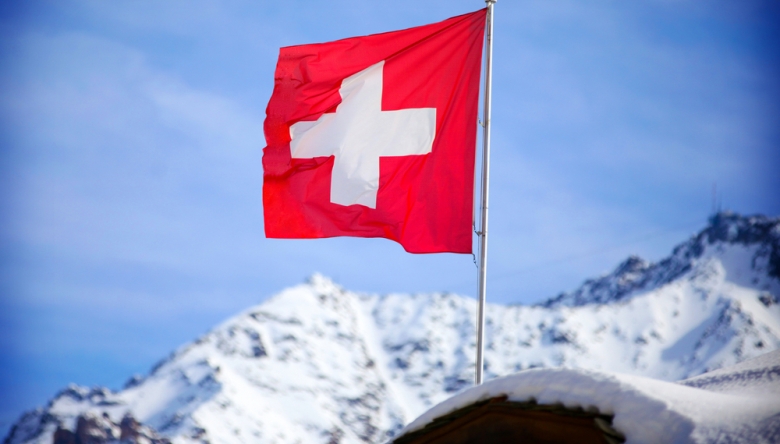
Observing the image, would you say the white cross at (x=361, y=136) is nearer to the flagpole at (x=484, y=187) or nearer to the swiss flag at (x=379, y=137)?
the swiss flag at (x=379, y=137)

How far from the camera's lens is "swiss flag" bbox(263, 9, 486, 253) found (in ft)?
36.0

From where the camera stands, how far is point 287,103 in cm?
1192

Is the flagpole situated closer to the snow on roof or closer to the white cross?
the white cross

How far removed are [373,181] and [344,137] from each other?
0.79 metres

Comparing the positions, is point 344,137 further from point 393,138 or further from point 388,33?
point 388,33

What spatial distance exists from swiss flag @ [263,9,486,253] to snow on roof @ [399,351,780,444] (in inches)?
124

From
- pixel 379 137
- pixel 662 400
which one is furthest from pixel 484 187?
pixel 662 400

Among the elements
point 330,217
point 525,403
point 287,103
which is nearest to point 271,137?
point 287,103

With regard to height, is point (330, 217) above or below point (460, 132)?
below

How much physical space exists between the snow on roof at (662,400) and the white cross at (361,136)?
386cm

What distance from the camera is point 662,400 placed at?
265 inches

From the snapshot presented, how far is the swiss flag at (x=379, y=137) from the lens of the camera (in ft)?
36.0

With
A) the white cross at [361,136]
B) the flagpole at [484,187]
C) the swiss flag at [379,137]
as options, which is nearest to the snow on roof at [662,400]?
the flagpole at [484,187]

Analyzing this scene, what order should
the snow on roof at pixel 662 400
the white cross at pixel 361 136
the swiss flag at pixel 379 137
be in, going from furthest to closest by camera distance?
1. the white cross at pixel 361 136
2. the swiss flag at pixel 379 137
3. the snow on roof at pixel 662 400
